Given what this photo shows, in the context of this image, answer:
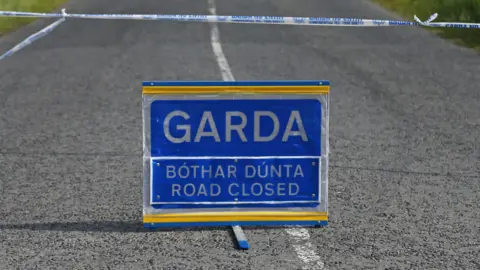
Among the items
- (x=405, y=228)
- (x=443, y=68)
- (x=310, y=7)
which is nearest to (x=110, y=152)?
(x=405, y=228)

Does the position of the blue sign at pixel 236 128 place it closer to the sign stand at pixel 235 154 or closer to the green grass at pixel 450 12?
the sign stand at pixel 235 154

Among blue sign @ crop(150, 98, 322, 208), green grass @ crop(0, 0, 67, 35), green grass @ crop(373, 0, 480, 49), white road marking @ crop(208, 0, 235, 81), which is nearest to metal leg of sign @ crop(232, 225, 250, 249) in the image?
blue sign @ crop(150, 98, 322, 208)

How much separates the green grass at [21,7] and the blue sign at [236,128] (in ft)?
48.1

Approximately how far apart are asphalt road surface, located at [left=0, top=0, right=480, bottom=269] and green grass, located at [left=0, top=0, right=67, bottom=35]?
2.43 ft

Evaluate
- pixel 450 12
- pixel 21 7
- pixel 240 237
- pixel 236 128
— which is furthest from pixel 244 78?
pixel 21 7

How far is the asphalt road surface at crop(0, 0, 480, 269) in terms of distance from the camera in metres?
6.09

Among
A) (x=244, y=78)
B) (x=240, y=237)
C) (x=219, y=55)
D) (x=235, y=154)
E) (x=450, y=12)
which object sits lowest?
(x=240, y=237)

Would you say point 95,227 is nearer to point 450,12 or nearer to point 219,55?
point 219,55

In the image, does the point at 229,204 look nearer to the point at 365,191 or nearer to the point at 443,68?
the point at 365,191

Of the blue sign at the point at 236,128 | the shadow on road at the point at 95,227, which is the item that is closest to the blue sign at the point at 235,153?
the blue sign at the point at 236,128

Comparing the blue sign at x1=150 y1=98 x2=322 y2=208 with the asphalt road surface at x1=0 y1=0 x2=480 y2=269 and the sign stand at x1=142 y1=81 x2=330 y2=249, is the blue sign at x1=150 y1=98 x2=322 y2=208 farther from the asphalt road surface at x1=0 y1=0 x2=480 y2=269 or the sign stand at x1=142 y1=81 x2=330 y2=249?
the asphalt road surface at x1=0 y1=0 x2=480 y2=269

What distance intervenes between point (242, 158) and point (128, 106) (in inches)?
217

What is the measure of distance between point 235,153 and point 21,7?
19.1 meters

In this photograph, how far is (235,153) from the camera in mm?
6715
